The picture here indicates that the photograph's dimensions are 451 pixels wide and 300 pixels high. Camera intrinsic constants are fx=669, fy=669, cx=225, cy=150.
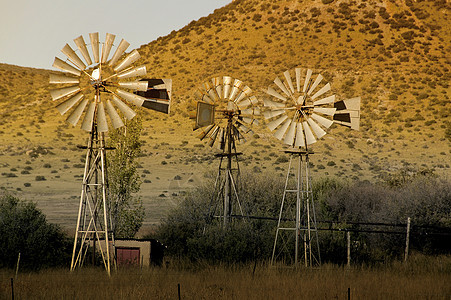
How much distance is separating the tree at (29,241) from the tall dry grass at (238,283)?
2052mm

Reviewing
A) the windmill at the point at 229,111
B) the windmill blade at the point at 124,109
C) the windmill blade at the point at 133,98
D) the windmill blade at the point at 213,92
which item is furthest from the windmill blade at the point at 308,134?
the windmill blade at the point at 124,109

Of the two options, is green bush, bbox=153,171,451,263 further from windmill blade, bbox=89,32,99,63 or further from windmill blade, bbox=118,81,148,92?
windmill blade, bbox=89,32,99,63

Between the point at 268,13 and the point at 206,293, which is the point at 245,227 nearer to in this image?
the point at 206,293

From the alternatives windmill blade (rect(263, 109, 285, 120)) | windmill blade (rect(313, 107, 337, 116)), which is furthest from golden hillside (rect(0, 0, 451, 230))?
windmill blade (rect(313, 107, 337, 116))

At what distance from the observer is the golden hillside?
1709 inches

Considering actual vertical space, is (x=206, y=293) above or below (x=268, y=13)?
below

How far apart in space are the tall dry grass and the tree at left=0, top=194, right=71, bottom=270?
6.73 ft

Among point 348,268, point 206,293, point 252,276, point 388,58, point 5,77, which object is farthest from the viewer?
point 5,77

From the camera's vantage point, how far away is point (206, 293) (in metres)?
13.1

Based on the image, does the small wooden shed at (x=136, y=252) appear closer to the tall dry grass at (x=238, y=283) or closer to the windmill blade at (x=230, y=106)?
the tall dry grass at (x=238, y=283)

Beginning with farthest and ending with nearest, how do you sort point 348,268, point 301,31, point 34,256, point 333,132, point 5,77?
1. point 5,77
2. point 301,31
3. point 333,132
4. point 34,256
5. point 348,268

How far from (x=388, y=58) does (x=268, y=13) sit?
1331 centimetres

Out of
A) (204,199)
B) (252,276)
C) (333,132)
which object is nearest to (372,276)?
(252,276)

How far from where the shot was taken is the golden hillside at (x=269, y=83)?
1709 inches
